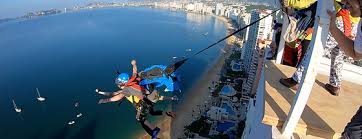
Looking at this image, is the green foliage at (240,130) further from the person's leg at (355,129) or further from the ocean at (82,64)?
the person's leg at (355,129)

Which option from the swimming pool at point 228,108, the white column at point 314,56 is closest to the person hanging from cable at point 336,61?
the white column at point 314,56

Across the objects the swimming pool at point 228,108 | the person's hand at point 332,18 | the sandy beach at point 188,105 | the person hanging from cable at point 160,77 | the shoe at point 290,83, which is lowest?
the sandy beach at point 188,105

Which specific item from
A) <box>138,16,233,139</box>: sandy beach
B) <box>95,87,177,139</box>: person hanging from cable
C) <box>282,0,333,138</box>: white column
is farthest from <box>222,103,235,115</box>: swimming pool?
<box>282,0,333,138</box>: white column

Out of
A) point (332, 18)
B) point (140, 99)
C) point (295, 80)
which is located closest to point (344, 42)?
point (332, 18)

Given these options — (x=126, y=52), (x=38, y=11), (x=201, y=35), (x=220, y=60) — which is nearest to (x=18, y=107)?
(x=126, y=52)

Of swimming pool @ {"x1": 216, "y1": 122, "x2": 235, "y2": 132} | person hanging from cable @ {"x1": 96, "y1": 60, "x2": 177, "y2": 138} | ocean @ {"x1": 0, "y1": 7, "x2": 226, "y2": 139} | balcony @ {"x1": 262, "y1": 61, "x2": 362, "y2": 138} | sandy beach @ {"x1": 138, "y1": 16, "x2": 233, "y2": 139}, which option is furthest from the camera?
ocean @ {"x1": 0, "y1": 7, "x2": 226, "y2": 139}

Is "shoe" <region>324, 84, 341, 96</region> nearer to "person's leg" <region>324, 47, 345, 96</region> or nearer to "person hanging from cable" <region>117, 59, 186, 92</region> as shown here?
"person's leg" <region>324, 47, 345, 96</region>
